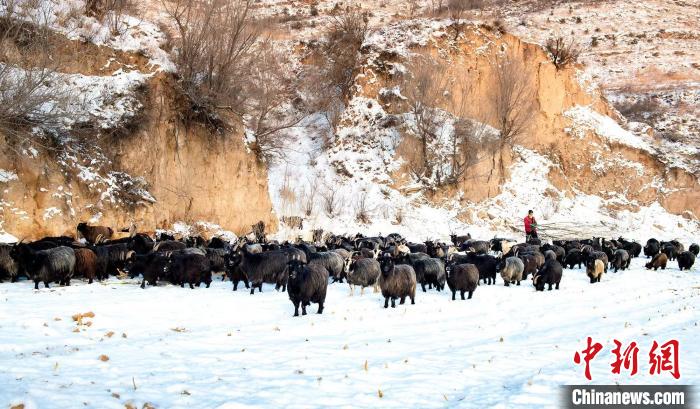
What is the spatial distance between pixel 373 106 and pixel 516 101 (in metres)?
10.8

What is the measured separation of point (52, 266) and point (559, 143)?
38.4 metres

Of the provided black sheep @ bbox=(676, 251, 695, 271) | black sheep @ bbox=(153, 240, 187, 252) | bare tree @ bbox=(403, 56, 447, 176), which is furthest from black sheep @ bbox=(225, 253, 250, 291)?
bare tree @ bbox=(403, 56, 447, 176)

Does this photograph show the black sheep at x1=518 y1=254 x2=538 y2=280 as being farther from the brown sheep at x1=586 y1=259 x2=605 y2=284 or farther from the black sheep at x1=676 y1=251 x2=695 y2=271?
the black sheep at x1=676 y1=251 x2=695 y2=271

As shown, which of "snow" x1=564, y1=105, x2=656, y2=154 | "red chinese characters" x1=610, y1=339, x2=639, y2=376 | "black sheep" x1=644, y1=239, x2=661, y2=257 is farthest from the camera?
"snow" x1=564, y1=105, x2=656, y2=154

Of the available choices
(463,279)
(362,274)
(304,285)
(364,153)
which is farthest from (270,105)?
(304,285)

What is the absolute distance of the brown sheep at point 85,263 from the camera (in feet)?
47.8

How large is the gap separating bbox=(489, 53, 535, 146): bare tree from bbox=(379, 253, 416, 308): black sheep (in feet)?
94.4

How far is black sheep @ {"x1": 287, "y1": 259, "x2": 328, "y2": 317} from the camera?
1116 centimetres

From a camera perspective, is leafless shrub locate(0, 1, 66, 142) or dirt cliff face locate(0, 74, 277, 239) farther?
dirt cliff face locate(0, 74, 277, 239)

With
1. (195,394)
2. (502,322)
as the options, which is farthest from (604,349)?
(195,394)

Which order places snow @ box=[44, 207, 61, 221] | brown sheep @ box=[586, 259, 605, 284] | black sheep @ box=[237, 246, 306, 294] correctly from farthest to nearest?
snow @ box=[44, 207, 61, 221], brown sheep @ box=[586, 259, 605, 284], black sheep @ box=[237, 246, 306, 294]

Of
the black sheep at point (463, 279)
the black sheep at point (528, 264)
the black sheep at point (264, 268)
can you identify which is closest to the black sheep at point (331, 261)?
the black sheep at point (264, 268)

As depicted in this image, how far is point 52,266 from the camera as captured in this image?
43.9 ft

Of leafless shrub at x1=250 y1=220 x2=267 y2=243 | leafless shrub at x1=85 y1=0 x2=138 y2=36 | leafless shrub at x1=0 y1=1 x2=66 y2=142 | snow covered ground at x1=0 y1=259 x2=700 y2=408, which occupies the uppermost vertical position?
leafless shrub at x1=85 y1=0 x2=138 y2=36
